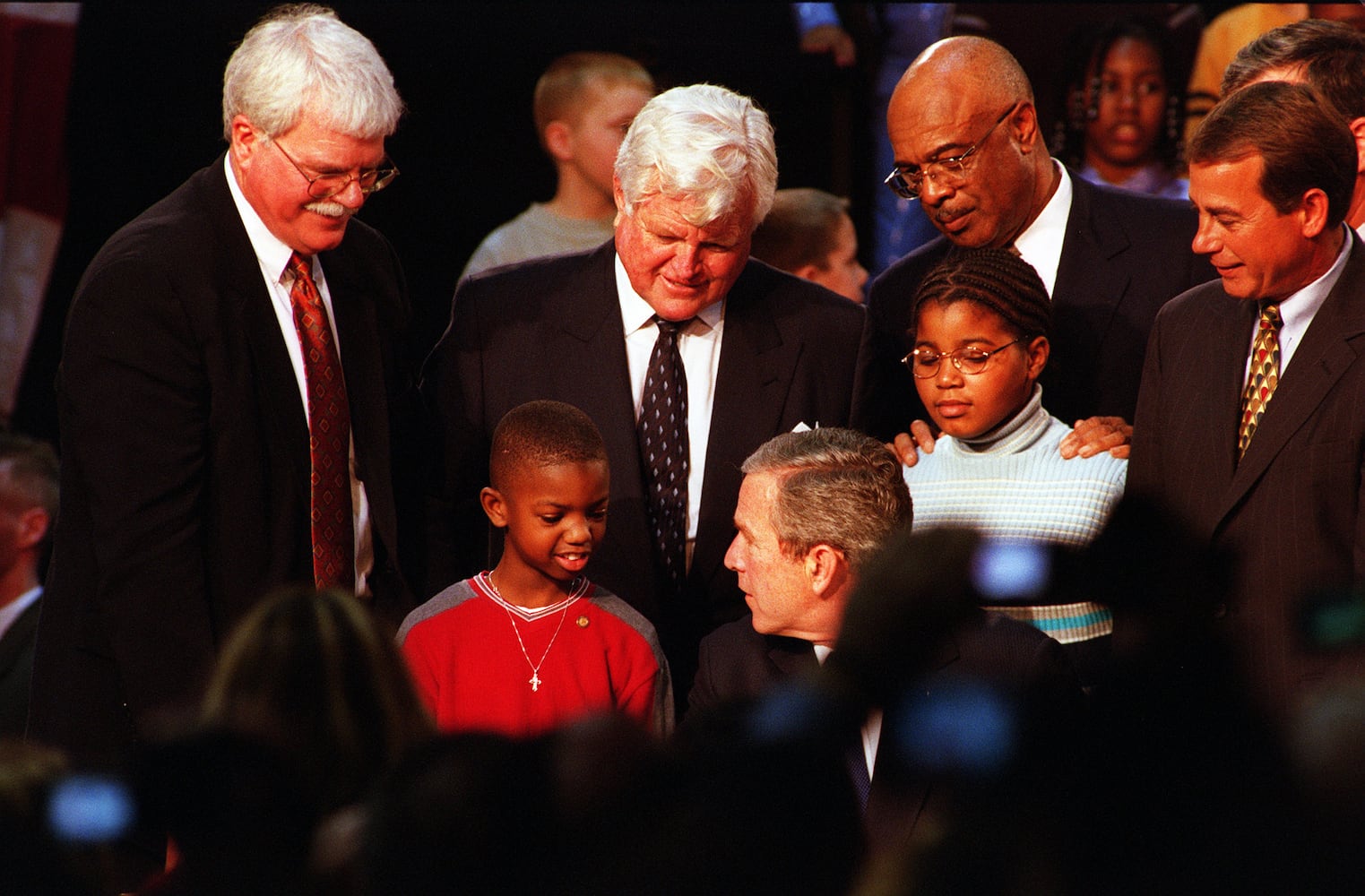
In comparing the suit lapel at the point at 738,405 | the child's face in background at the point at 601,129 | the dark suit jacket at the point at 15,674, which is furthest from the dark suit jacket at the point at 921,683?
the child's face in background at the point at 601,129

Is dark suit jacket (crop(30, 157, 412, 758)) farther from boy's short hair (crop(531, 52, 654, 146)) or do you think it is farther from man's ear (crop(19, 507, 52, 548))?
boy's short hair (crop(531, 52, 654, 146))

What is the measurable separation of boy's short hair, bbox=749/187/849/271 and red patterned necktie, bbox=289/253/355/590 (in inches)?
73.9

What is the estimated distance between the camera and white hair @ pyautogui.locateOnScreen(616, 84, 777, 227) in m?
2.92

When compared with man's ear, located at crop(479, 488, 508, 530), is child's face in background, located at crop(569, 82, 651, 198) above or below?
above

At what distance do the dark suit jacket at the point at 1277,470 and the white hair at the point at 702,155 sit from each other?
87 cm

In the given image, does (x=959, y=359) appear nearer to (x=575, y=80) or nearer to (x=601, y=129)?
(x=601, y=129)

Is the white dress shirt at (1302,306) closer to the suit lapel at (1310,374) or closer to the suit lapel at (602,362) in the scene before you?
the suit lapel at (1310,374)

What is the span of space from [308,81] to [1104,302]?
5.40ft

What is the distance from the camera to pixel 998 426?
9.75ft

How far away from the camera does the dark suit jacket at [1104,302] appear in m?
3.25

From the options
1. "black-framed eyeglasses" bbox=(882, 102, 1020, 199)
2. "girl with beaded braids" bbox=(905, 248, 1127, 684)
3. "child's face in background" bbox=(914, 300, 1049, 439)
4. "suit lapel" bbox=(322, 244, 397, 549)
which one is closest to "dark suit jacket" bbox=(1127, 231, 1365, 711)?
"girl with beaded braids" bbox=(905, 248, 1127, 684)

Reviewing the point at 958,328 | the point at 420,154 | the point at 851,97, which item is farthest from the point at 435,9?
the point at 958,328

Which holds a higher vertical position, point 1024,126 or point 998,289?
point 1024,126

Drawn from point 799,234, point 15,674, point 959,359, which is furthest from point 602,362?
point 15,674
